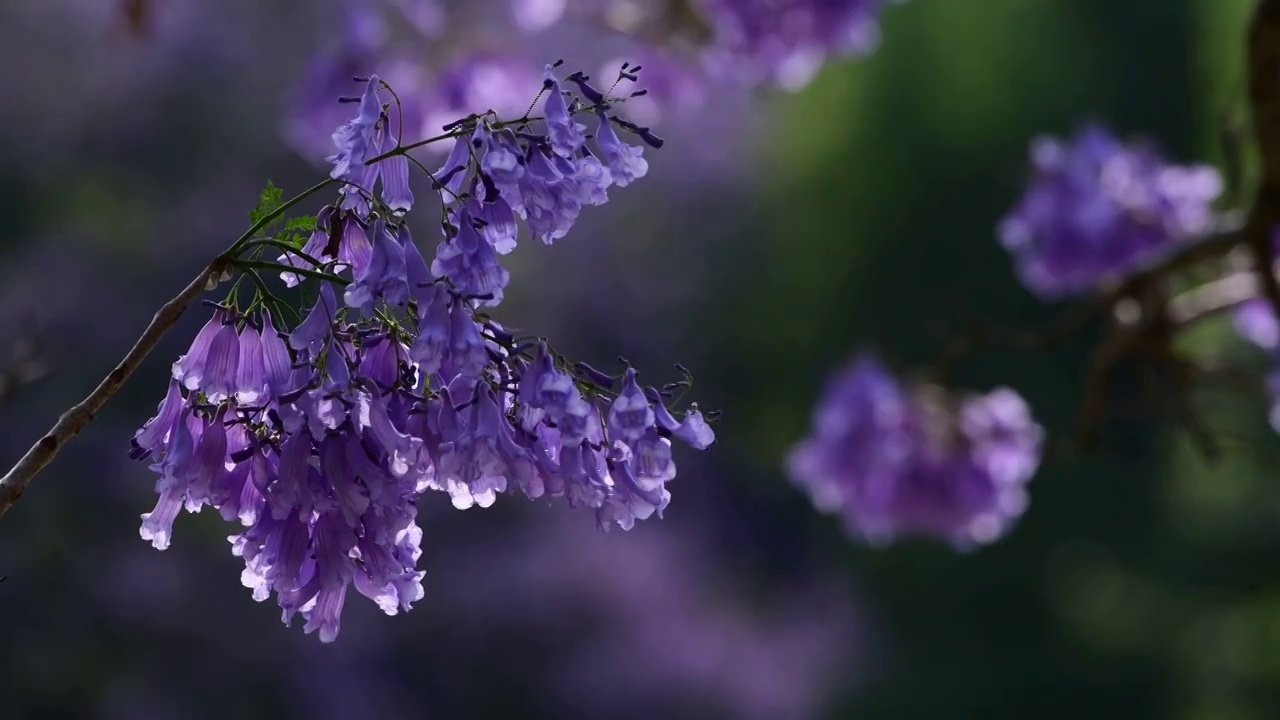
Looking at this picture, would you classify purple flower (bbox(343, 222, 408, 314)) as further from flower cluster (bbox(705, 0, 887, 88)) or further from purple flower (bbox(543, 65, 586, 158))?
flower cluster (bbox(705, 0, 887, 88))

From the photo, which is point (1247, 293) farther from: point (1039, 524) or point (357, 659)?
point (1039, 524)

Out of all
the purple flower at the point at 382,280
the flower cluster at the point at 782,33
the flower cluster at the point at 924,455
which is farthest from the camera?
the flower cluster at the point at 782,33

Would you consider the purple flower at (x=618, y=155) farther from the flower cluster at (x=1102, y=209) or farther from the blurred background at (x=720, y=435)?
the blurred background at (x=720, y=435)

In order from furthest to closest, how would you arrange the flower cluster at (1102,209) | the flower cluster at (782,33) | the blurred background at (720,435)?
1. the blurred background at (720,435)
2. the flower cluster at (782,33)
3. the flower cluster at (1102,209)

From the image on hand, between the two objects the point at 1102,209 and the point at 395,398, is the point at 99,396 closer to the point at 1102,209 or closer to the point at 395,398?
the point at 395,398

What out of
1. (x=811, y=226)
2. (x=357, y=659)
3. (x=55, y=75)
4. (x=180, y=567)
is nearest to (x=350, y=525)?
(x=180, y=567)

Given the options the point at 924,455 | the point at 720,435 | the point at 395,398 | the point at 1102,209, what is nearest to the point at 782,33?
the point at 1102,209

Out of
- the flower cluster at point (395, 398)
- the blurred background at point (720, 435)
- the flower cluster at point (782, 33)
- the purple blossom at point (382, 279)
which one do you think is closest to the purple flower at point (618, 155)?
the flower cluster at point (395, 398)
